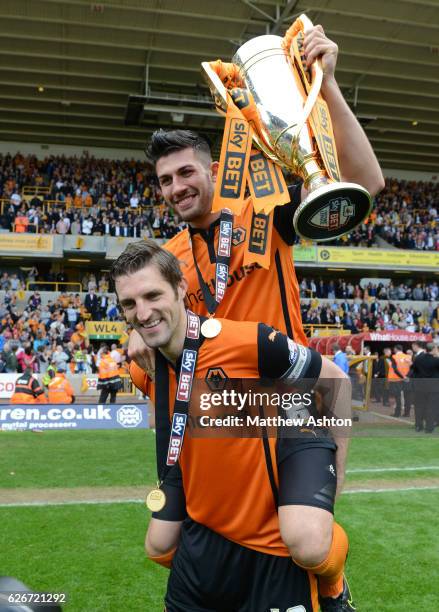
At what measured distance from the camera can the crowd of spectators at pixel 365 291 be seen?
2894cm

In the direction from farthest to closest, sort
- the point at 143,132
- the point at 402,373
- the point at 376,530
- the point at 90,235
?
the point at 143,132 → the point at 90,235 → the point at 402,373 → the point at 376,530

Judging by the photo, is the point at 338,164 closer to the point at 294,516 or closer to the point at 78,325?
the point at 294,516

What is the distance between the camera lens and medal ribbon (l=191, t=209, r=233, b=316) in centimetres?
256

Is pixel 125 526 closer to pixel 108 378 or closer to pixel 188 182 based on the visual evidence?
pixel 188 182

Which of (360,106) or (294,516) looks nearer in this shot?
(294,516)

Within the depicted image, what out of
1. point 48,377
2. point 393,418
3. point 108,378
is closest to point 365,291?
point 108,378

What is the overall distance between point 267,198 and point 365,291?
1104 inches

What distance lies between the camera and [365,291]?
29641 mm

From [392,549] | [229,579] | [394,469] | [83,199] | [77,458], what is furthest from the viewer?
[83,199]

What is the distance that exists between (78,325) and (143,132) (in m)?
13.4

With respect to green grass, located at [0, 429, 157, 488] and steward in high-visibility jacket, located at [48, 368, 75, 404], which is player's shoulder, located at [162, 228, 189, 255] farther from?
steward in high-visibility jacket, located at [48, 368, 75, 404]

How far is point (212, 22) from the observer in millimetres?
22750

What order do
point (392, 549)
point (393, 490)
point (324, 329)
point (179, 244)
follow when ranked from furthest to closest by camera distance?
→ point (324, 329), point (393, 490), point (392, 549), point (179, 244)

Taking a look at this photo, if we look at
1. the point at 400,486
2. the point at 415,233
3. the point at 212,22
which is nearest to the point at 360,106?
the point at 415,233
